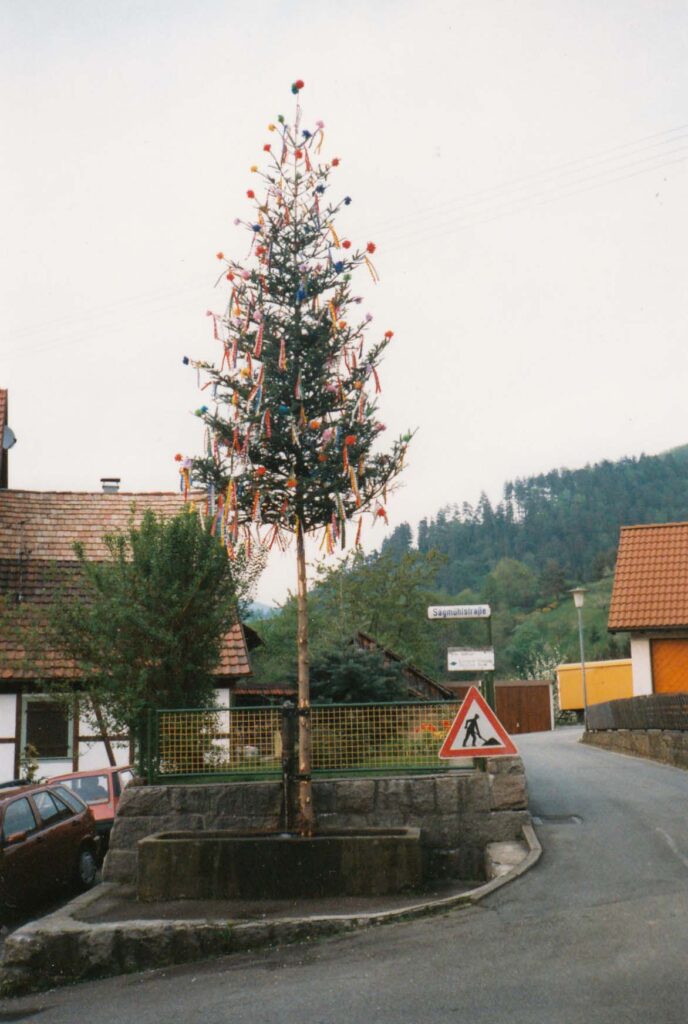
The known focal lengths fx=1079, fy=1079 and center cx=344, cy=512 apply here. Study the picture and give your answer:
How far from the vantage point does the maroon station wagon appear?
11.6 meters

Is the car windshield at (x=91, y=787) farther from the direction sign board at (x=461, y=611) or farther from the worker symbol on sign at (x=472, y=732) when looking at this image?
the worker symbol on sign at (x=472, y=732)

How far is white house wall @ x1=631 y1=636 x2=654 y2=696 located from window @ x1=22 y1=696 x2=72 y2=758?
47.8 feet

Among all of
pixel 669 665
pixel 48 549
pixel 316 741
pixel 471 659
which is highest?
pixel 48 549

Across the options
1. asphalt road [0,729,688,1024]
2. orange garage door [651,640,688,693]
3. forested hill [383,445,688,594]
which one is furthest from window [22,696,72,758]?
forested hill [383,445,688,594]

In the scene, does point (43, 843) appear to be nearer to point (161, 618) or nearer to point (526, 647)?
point (161, 618)

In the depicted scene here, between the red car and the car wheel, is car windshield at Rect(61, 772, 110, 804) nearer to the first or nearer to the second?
the red car

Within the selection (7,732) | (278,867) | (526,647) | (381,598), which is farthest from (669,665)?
(526,647)

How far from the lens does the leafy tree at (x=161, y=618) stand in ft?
47.4

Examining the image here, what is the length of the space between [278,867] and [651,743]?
13021 mm

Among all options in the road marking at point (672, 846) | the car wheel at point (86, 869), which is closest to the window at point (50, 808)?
the car wheel at point (86, 869)

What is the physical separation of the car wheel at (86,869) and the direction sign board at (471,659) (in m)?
5.20

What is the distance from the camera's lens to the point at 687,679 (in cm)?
2708

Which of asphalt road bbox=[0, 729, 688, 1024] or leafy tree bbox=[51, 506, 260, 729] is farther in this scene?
leafy tree bbox=[51, 506, 260, 729]

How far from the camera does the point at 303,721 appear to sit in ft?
38.7
